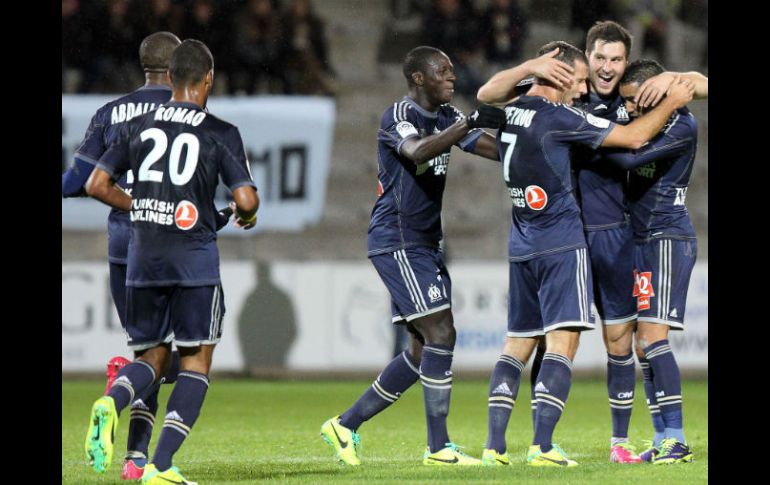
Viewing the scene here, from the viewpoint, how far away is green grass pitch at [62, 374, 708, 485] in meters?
5.74

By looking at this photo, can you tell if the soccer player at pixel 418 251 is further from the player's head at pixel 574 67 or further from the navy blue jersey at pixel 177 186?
the navy blue jersey at pixel 177 186

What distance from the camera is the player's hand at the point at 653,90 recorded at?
241 inches

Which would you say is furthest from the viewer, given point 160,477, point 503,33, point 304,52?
point 503,33

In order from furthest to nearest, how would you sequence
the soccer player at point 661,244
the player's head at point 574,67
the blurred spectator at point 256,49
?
the blurred spectator at point 256,49 → the soccer player at point 661,244 → the player's head at point 574,67

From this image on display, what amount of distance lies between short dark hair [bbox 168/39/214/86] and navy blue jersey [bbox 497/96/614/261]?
160cm

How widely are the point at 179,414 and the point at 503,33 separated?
10522 millimetres

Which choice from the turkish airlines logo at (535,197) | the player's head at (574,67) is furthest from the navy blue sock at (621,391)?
the player's head at (574,67)

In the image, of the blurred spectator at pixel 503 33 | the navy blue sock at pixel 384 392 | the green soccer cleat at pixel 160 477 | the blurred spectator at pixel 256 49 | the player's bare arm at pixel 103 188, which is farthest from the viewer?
the blurred spectator at pixel 503 33

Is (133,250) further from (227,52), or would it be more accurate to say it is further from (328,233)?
(227,52)

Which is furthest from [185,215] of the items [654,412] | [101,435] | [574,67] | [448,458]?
[654,412]

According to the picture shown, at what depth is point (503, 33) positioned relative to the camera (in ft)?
49.3

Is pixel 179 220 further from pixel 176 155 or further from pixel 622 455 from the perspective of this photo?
pixel 622 455
